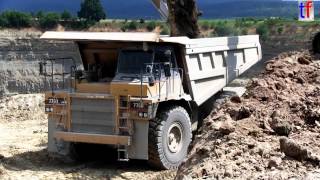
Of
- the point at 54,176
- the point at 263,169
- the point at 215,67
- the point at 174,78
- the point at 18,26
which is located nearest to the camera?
the point at 263,169

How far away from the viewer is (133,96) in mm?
9688

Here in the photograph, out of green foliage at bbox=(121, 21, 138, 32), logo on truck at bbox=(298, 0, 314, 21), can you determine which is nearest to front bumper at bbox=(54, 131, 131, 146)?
logo on truck at bbox=(298, 0, 314, 21)

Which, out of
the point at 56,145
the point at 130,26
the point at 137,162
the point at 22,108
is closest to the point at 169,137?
the point at 137,162

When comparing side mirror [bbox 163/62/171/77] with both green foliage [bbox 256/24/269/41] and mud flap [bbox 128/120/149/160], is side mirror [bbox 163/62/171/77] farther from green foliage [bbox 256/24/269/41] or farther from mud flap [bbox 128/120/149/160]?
green foliage [bbox 256/24/269/41]

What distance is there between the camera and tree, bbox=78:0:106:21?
4467cm

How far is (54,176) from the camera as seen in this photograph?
32.0 feet

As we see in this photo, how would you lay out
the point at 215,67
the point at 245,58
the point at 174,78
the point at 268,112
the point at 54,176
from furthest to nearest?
the point at 245,58, the point at 215,67, the point at 174,78, the point at 54,176, the point at 268,112

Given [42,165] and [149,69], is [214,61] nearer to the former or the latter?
[149,69]

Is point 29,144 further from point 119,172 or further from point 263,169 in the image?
point 263,169

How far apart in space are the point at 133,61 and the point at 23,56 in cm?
2796

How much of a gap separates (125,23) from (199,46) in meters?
31.8

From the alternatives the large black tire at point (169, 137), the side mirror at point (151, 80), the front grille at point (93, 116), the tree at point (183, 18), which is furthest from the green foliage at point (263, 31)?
the front grille at point (93, 116)

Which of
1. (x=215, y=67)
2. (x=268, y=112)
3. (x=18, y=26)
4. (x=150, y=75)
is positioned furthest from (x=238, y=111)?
(x=18, y=26)

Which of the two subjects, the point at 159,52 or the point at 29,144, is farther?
the point at 29,144
